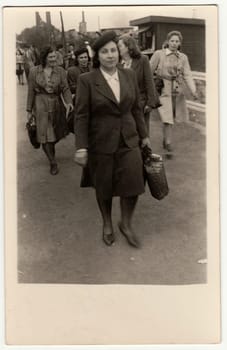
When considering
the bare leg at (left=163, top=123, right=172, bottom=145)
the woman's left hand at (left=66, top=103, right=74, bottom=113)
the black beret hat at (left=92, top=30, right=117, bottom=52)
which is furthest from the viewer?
the bare leg at (left=163, top=123, right=172, bottom=145)

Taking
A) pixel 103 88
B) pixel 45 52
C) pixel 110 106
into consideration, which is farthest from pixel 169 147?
pixel 45 52

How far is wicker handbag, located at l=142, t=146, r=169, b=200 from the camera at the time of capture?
3.97 m

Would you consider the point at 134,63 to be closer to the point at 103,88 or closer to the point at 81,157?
the point at 103,88

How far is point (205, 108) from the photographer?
4008 millimetres

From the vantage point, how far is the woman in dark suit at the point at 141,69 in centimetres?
390

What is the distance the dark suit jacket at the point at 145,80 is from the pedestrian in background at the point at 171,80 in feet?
0.19

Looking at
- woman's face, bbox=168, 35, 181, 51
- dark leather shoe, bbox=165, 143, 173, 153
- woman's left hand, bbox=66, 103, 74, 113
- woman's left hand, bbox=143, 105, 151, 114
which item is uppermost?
woman's face, bbox=168, 35, 181, 51

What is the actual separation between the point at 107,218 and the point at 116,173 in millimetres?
322

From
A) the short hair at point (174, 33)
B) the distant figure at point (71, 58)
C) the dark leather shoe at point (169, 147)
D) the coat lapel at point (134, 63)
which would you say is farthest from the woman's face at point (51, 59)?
the dark leather shoe at point (169, 147)

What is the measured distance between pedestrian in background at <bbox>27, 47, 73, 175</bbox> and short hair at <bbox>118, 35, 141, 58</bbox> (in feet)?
1.54

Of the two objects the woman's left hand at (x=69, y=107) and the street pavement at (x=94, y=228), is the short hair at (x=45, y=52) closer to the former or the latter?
the street pavement at (x=94, y=228)

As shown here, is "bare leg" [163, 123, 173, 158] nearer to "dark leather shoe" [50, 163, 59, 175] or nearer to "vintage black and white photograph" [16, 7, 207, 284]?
"vintage black and white photograph" [16, 7, 207, 284]

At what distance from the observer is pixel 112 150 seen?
3912 millimetres

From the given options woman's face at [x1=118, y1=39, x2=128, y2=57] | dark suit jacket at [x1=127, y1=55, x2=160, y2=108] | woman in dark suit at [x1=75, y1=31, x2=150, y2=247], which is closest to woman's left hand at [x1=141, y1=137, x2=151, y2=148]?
woman in dark suit at [x1=75, y1=31, x2=150, y2=247]
